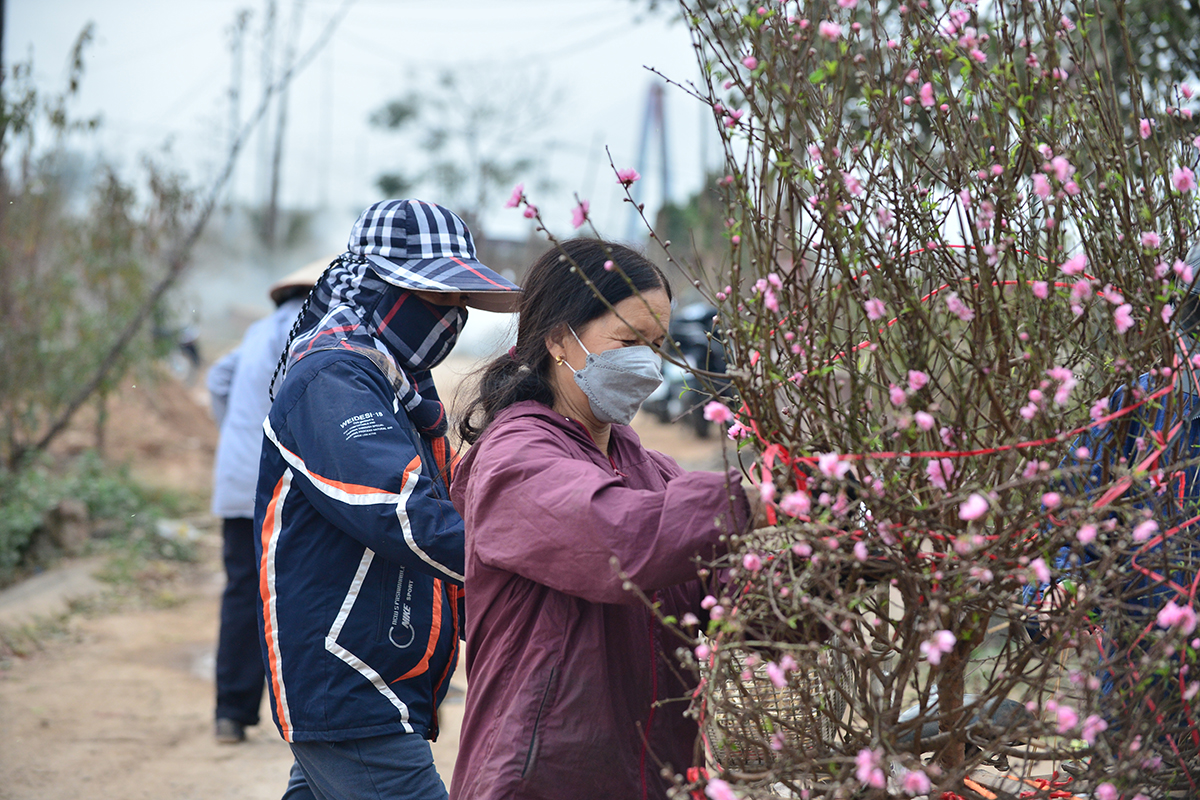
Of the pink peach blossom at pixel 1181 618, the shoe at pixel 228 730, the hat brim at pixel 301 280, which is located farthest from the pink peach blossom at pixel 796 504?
the shoe at pixel 228 730

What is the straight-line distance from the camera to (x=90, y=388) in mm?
8188

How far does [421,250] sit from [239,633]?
103 inches

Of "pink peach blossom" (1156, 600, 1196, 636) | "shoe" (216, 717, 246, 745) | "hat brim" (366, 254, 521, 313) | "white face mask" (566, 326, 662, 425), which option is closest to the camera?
"pink peach blossom" (1156, 600, 1196, 636)

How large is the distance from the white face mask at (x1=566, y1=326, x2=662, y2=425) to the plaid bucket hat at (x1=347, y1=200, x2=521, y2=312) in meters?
0.53

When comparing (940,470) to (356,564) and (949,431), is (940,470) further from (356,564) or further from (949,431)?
(356,564)

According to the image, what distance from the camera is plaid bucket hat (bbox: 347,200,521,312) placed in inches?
92.8

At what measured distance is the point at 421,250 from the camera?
2.46 metres

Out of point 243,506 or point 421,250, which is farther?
point 243,506

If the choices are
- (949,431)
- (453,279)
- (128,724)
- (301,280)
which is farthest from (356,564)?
(128,724)

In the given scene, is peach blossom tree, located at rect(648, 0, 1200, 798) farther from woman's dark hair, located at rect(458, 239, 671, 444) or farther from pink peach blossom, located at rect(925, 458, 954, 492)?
woman's dark hair, located at rect(458, 239, 671, 444)

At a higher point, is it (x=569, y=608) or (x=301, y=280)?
(x=301, y=280)

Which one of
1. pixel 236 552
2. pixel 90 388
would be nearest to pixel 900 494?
pixel 236 552

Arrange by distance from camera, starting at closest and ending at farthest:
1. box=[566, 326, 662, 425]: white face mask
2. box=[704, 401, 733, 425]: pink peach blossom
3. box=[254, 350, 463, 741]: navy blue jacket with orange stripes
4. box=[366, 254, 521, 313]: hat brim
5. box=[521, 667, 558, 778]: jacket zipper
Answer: box=[704, 401, 733, 425]: pink peach blossom
box=[521, 667, 558, 778]: jacket zipper
box=[566, 326, 662, 425]: white face mask
box=[254, 350, 463, 741]: navy blue jacket with orange stripes
box=[366, 254, 521, 313]: hat brim

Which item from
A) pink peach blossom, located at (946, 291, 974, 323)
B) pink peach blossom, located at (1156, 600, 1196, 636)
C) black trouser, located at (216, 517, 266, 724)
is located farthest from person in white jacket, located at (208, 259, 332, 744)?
pink peach blossom, located at (1156, 600, 1196, 636)
